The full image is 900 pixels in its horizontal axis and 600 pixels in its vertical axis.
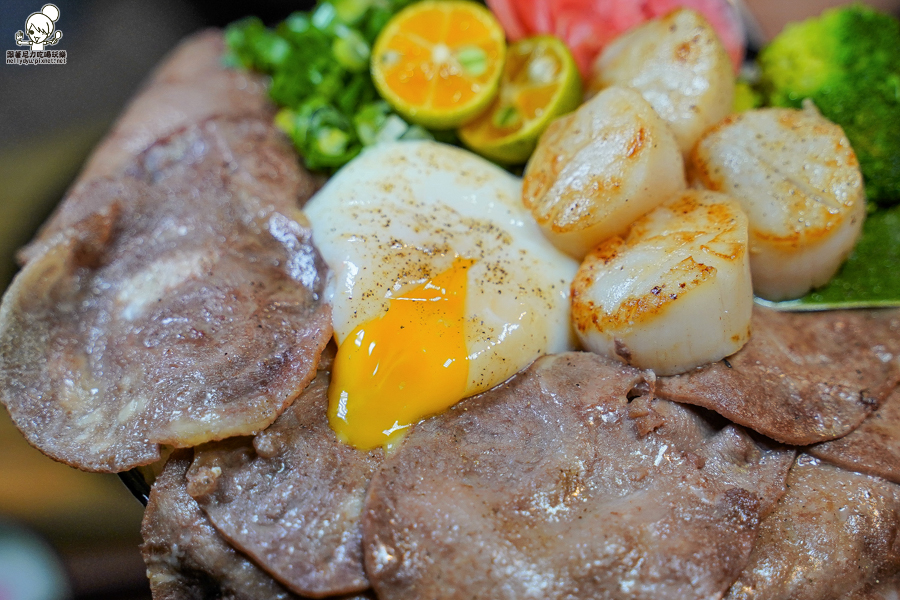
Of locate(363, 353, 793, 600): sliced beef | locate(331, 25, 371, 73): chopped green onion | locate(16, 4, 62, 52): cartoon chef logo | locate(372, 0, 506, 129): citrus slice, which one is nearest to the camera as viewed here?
locate(363, 353, 793, 600): sliced beef

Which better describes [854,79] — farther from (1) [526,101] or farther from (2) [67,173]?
(2) [67,173]

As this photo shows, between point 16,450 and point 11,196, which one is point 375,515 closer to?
point 16,450

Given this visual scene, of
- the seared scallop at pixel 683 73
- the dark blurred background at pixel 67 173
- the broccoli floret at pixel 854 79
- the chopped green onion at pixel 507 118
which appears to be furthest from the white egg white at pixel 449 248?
the broccoli floret at pixel 854 79

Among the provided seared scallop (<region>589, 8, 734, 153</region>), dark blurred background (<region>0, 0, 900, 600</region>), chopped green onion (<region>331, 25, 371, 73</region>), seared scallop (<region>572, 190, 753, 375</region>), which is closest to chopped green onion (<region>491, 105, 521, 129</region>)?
seared scallop (<region>589, 8, 734, 153</region>)

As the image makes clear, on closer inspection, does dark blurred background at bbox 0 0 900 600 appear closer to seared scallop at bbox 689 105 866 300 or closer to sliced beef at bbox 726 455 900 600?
seared scallop at bbox 689 105 866 300

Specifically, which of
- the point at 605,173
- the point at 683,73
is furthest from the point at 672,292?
the point at 683,73

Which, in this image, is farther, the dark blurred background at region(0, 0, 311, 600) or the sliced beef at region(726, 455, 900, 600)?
the dark blurred background at region(0, 0, 311, 600)
